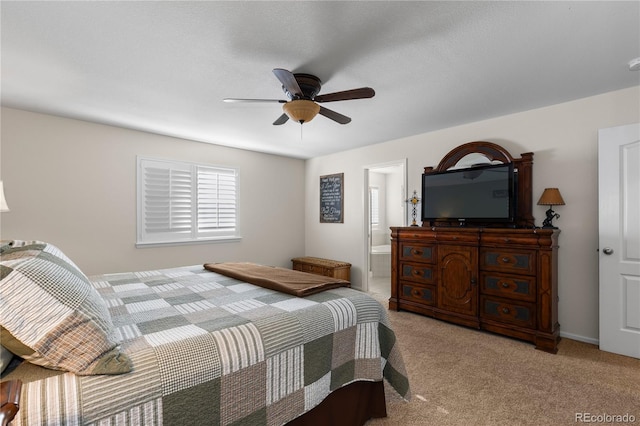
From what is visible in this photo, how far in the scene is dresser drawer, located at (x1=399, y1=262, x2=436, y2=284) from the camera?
364 centimetres

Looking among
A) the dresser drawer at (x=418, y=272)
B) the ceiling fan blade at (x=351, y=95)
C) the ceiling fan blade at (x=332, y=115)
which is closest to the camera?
the ceiling fan blade at (x=351, y=95)

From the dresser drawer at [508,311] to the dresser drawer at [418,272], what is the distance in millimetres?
591

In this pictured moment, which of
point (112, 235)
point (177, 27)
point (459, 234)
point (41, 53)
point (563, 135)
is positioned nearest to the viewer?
point (177, 27)

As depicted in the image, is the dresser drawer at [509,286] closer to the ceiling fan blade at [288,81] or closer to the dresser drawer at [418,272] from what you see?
the dresser drawer at [418,272]

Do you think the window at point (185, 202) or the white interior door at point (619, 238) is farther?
the window at point (185, 202)

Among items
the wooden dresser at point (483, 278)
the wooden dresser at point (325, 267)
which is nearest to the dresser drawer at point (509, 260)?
the wooden dresser at point (483, 278)

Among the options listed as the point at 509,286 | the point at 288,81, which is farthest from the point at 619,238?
the point at 288,81

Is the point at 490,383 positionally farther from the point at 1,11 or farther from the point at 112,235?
the point at 112,235

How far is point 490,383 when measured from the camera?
2246 millimetres

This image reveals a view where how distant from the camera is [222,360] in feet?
4.04

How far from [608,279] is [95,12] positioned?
172 inches

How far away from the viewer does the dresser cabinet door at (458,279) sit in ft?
10.8

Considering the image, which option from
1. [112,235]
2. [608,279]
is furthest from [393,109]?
[112,235]

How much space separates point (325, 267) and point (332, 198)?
128 cm
